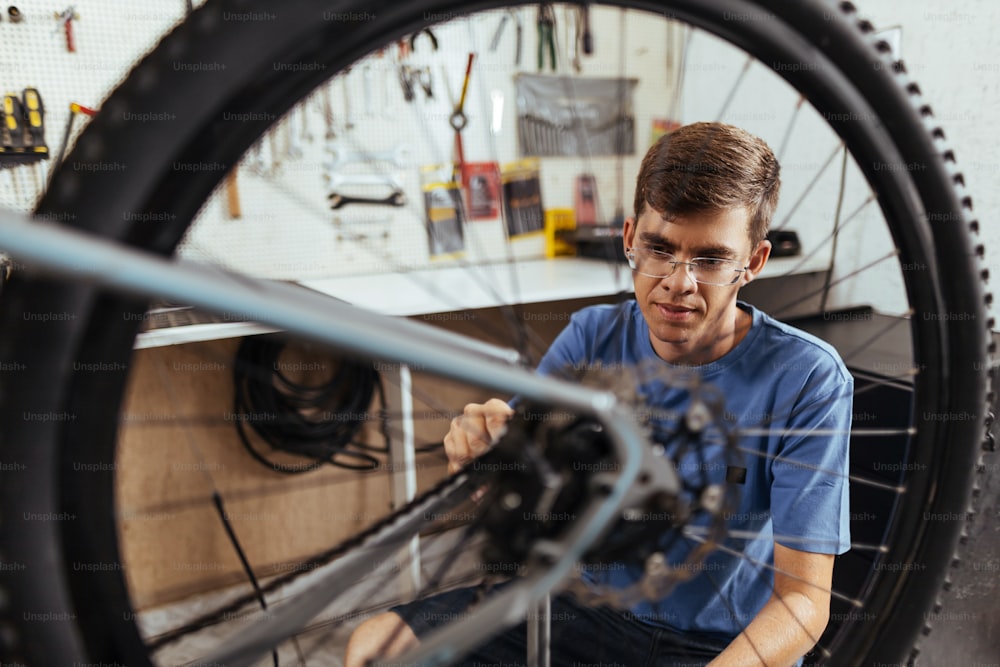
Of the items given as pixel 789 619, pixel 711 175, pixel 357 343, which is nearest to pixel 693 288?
pixel 711 175

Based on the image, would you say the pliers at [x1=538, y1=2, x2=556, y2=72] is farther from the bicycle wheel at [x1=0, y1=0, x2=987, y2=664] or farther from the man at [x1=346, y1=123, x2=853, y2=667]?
the bicycle wheel at [x1=0, y1=0, x2=987, y2=664]

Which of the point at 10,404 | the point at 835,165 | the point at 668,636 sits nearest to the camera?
the point at 10,404

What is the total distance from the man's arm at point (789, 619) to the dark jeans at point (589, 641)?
93 mm

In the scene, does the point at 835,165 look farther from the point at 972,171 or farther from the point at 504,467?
the point at 504,467

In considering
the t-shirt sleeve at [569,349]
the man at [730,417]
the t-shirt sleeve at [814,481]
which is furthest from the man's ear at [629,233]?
the t-shirt sleeve at [814,481]

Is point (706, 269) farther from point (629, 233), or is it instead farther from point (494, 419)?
point (494, 419)

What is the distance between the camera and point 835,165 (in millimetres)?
1751

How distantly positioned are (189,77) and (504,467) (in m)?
0.31

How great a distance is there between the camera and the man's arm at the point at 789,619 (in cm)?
74

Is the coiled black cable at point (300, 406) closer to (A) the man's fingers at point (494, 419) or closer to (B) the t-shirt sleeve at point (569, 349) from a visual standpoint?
(B) the t-shirt sleeve at point (569, 349)

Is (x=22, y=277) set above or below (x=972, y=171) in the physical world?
below

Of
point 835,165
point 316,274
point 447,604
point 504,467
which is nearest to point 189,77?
point 504,467

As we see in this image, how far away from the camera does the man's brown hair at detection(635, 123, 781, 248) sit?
813 mm

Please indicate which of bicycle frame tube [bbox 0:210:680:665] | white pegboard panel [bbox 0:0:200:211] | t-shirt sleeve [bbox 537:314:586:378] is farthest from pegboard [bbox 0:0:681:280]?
bicycle frame tube [bbox 0:210:680:665]
